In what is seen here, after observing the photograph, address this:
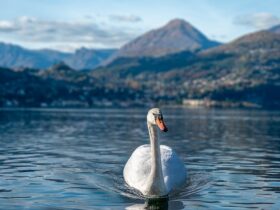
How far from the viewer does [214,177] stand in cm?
3334

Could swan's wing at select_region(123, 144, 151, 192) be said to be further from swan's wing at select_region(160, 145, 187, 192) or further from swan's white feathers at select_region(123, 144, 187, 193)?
swan's wing at select_region(160, 145, 187, 192)

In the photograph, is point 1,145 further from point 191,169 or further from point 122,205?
point 122,205

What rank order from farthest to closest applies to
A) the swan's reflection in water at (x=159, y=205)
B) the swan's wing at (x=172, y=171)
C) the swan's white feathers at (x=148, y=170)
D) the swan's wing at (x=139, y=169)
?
the swan's wing at (x=139, y=169) → the swan's white feathers at (x=148, y=170) → the swan's wing at (x=172, y=171) → the swan's reflection in water at (x=159, y=205)

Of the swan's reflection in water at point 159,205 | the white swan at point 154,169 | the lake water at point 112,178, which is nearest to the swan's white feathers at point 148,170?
the white swan at point 154,169

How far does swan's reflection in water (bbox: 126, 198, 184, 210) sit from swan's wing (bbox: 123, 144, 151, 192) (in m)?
1.24

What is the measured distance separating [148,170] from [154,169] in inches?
155

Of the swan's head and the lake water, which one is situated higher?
the swan's head

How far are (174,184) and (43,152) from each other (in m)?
23.8

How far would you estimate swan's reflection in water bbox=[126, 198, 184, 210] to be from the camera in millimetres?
23891

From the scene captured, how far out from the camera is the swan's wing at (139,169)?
27.4 m

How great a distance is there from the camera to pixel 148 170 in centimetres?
2788

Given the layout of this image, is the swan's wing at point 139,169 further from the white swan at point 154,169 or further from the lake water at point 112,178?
the lake water at point 112,178

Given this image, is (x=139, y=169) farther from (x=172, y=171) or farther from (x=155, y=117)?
(x=155, y=117)

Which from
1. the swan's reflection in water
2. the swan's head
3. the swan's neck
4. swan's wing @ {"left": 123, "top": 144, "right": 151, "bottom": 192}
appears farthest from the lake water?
the swan's head
